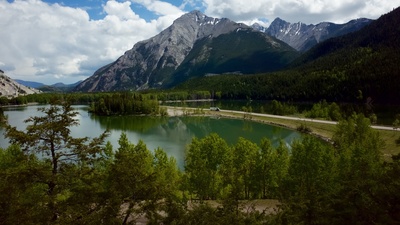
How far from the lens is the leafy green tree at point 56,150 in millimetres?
14797

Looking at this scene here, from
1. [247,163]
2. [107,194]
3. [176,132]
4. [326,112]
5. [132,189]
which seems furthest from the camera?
[326,112]

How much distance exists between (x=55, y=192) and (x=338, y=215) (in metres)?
16.0

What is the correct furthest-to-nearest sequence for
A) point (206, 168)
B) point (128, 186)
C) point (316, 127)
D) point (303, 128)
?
point (303, 128) → point (316, 127) → point (206, 168) → point (128, 186)

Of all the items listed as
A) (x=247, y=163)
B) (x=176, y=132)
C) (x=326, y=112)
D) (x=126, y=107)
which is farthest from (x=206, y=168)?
(x=126, y=107)

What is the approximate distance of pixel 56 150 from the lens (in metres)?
16.3

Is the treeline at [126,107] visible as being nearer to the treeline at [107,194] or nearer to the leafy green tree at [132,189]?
the treeline at [107,194]

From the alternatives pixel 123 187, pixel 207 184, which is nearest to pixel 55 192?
pixel 123 187

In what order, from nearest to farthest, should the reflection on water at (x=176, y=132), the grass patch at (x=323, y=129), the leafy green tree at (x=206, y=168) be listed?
the leafy green tree at (x=206, y=168) < the grass patch at (x=323, y=129) < the reflection on water at (x=176, y=132)

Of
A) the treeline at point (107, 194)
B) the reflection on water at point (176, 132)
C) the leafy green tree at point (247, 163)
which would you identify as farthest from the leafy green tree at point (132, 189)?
the reflection on water at point (176, 132)

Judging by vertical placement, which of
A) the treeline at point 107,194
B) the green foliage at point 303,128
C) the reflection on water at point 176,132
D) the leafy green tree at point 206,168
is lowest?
the reflection on water at point 176,132

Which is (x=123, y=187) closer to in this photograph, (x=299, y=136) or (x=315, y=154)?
(x=315, y=154)

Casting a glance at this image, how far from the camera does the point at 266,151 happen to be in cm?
4269

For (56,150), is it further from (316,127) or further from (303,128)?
(303,128)

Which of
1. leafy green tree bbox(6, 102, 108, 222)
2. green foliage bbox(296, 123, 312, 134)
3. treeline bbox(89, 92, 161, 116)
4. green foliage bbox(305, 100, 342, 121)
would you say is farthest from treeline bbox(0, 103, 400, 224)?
treeline bbox(89, 92, 161, 116)
